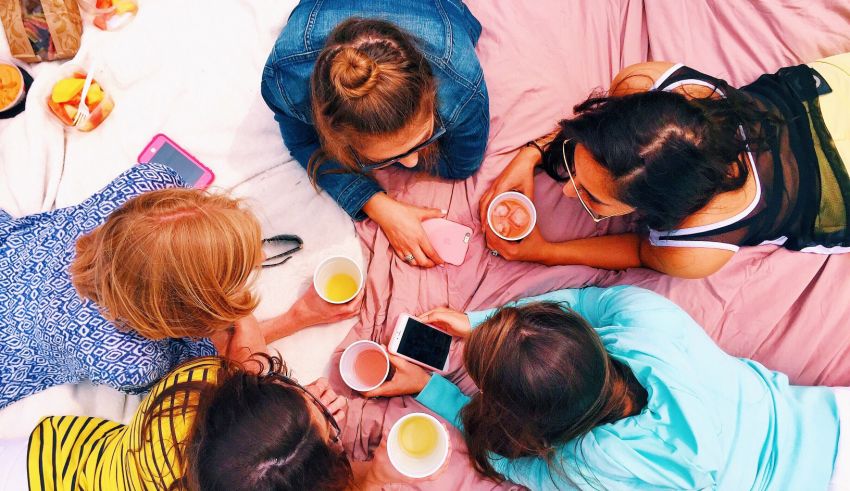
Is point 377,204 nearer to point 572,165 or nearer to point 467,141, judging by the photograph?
point 467,141

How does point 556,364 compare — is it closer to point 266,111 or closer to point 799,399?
point 799,399

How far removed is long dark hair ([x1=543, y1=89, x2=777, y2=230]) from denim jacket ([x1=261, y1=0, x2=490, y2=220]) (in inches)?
15.4

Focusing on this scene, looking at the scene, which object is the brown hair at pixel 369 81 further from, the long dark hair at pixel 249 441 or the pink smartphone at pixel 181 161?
the pink smartphone at pixel 181 161

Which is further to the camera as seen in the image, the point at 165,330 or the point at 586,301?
the point at 586,301

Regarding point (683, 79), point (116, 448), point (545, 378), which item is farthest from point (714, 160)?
point (116, 448)

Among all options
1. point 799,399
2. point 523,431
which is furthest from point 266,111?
point 799,399

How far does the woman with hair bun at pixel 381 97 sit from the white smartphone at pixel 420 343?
0.23 metres

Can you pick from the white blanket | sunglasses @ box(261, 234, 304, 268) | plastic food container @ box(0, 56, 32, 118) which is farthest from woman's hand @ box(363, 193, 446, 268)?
plastic food container @ box(0, 56, 32, 118)

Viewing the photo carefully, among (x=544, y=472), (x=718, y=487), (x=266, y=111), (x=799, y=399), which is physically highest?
(x=266, y=111)

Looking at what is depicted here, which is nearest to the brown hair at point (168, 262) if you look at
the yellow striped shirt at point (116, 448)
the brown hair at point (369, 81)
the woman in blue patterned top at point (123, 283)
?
the woman in blue patterned top at point (123, 283)

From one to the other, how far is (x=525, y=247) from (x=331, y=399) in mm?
804

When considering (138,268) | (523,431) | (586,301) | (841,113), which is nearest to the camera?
(138,268)

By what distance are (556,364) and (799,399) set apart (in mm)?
891

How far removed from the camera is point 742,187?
1463 mm
